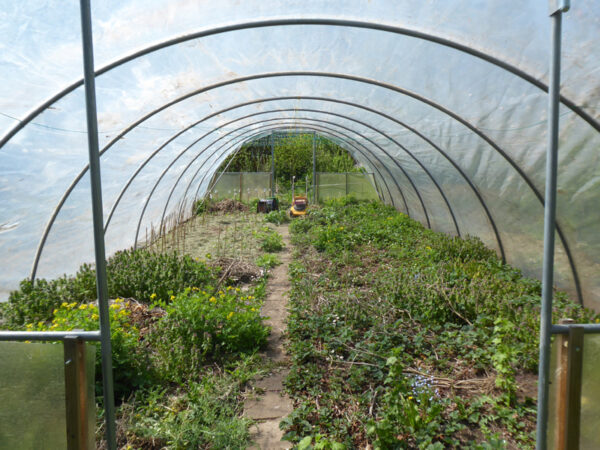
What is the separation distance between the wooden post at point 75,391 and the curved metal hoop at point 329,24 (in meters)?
3.59

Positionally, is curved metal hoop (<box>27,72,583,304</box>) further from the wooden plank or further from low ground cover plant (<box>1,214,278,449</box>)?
the wooden plank

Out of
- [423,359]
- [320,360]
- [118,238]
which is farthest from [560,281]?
[118,238]

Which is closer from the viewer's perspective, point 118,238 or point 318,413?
point 318,413

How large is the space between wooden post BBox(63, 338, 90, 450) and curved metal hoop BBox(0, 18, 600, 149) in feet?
11.8

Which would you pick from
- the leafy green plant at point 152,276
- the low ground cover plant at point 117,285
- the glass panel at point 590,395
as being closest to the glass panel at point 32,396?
the glass panel at point 590,395

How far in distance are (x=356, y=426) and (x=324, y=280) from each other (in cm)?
→ 323

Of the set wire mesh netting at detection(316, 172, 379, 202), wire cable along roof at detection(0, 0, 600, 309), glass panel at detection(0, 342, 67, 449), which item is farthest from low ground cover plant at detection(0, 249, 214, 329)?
wire mesh netting at detection(316, 172, 379, 202)

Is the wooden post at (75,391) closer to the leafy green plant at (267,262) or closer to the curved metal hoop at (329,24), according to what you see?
the curved metal hoop at (329,24)

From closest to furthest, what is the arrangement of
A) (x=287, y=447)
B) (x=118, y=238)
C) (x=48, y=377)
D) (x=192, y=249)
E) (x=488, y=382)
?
1. (x=48, y=377)
2. (x=287, y=447)
3. (x=488, y=382)
4. (x=118, y=238)
5. (x=192, y=249)

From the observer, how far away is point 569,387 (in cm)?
159

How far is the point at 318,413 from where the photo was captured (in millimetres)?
2885

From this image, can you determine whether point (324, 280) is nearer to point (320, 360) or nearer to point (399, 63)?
point (320, 360)

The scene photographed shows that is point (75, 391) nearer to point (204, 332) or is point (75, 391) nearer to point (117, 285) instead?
point (204, 332)

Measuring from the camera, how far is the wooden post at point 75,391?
163cm
